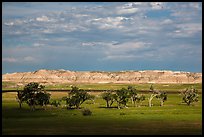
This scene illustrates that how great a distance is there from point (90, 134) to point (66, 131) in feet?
14.2

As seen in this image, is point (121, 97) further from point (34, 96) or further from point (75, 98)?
Result: point (34, 96)

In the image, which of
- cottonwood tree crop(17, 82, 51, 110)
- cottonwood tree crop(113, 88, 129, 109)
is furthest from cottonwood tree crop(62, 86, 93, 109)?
cottonwood tree crop(113, 88, 129, 109)

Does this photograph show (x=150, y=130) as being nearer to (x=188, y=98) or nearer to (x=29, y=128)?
(x=29, y=128)

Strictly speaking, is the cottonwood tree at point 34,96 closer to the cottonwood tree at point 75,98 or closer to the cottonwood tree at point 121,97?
the cottonwood tree at point 75,98

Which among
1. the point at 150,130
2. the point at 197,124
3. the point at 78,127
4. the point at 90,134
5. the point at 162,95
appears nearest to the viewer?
the point at 90,134

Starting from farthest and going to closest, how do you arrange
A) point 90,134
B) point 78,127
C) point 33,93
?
point 33,93, point 78,127, point 90,134

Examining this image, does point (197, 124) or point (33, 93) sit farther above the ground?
point (33, 93)

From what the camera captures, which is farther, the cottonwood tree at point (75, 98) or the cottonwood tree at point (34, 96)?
the cottonwood tree at point (75, 98)

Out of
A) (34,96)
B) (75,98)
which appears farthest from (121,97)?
(34,96)

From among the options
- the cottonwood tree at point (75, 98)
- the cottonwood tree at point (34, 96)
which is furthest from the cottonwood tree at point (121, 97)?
the cottonwood tree at point (34, 96)

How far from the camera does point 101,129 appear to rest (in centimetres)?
5856

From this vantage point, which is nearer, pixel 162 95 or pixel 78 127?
pixel 78 127

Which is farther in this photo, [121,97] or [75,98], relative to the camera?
[121,97]

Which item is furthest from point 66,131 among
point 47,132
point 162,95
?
point 162,95
